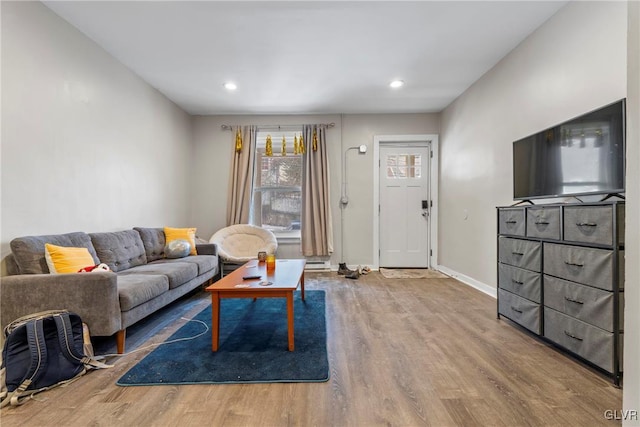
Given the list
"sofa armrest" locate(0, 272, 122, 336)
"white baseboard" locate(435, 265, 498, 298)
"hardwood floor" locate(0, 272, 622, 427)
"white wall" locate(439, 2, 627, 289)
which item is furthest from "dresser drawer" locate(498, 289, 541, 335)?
"sofa armrest" locate(0, 272, 122, 336)

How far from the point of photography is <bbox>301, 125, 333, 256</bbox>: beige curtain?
14.7ft

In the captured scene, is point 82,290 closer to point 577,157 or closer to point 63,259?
point 63,259

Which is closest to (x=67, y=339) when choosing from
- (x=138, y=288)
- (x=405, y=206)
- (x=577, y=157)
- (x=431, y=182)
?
(x=138, y=288)

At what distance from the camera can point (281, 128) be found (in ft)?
15.1

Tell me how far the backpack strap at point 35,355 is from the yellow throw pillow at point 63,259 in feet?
1.80

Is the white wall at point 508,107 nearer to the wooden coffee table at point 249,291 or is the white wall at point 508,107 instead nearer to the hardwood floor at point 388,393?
the hardwood floor at point 388,393

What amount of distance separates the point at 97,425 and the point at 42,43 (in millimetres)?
2665

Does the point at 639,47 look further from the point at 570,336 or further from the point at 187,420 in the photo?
the point at 187,420

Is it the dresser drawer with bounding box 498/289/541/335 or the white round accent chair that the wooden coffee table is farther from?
the white round accent chair

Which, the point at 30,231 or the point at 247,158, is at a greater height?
the point at 247,158

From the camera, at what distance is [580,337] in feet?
5.42

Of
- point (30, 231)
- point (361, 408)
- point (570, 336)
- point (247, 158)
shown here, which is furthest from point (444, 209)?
point (30, 231)

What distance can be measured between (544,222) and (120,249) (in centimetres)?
350

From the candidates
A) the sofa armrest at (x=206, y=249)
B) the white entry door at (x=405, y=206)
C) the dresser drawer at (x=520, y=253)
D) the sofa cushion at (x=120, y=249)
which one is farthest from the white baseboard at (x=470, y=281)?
the sofa cushion at (x=120, y=249)
